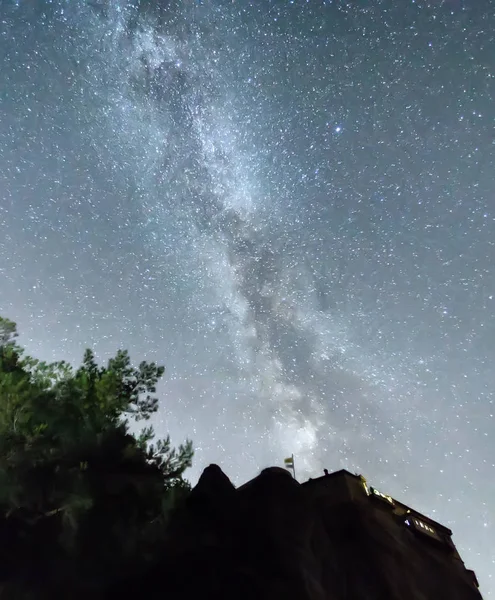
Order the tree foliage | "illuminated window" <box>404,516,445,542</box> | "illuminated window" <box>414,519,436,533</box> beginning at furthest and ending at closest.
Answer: "illuminated window" <box>414,519,436,533</box>, "illuminated window" <box>404,516,445,542</box>, the tree foliage

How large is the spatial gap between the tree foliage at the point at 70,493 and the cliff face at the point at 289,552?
1578 mm

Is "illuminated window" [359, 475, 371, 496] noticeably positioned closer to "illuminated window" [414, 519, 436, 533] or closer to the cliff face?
the cliff face

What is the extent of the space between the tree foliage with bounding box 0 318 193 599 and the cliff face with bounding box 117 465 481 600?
158 cm

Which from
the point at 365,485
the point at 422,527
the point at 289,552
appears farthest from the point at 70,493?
the point at 422,527

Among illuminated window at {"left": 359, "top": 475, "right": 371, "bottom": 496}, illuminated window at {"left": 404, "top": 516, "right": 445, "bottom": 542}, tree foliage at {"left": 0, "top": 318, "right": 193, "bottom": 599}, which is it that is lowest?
tree foliage at {"left": 0, "top": 318, "right": 193, "bottom": 599}

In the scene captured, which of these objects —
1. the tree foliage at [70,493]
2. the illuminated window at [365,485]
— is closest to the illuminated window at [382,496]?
the illuminated window at [365,485]

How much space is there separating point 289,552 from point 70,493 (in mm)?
9495

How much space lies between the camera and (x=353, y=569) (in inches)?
786

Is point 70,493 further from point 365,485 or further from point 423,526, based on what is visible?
point 423,526

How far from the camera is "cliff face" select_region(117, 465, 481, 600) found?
16.0m

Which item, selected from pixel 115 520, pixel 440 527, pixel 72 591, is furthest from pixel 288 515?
pixel 440 527

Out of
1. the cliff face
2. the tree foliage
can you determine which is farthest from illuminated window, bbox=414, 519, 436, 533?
the tree foliage

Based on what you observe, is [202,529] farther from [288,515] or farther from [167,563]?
[288,515]

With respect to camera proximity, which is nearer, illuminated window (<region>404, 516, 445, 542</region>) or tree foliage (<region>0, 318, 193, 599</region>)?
tree foliage (<region>0, 318, 193, 599</region>)
